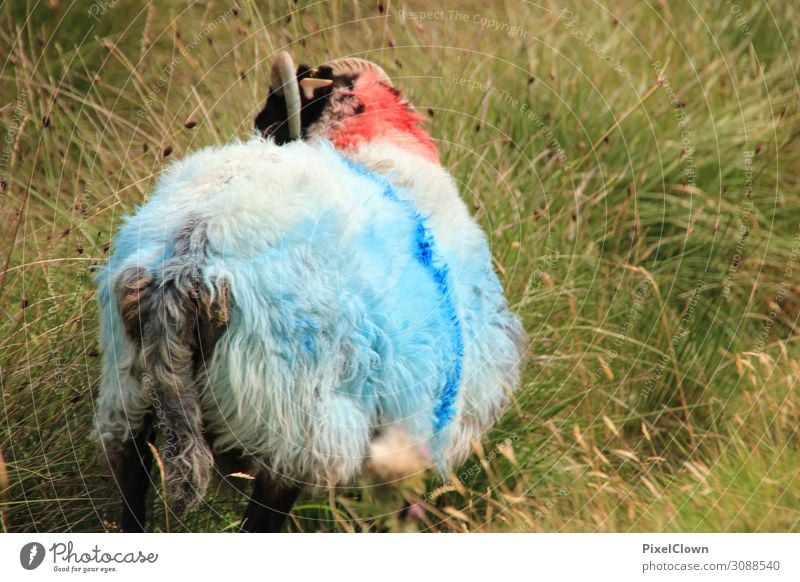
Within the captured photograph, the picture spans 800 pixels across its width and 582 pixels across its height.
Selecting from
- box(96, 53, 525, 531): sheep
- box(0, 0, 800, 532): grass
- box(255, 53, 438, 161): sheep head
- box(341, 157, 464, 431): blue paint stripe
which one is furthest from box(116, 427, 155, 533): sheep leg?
box(255, 53, 438, 161): sheep head

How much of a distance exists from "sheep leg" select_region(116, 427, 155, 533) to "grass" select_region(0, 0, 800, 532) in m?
0.28

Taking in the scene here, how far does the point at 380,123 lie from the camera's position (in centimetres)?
335

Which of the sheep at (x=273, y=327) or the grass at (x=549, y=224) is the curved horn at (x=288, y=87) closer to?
the sheep at (x=273, y=327)

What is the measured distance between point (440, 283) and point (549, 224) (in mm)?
1531

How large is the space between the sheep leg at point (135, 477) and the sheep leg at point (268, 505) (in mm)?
334

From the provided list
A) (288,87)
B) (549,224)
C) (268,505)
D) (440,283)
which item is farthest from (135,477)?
(549,224)

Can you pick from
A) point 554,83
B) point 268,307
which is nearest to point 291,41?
point 554,83

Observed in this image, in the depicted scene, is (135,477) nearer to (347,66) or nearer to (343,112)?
(343,112)

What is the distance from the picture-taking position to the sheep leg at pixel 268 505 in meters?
2.82
